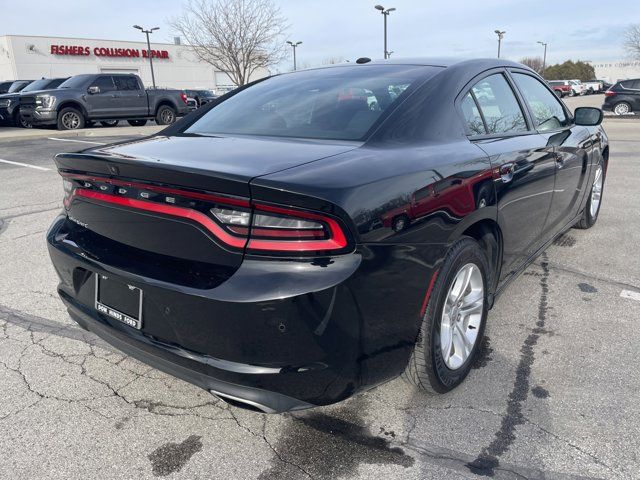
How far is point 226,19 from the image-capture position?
29.9 meters

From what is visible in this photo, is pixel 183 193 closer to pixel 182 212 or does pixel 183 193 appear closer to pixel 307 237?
pixel 182 212

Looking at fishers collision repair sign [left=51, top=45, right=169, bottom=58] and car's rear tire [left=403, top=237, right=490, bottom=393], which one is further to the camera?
fishers collision repair sign [left=51, top=45, right=169, bottom=58]

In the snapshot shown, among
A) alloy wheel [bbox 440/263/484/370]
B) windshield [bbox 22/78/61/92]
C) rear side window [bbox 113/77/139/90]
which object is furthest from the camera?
windshield [bbox 22/78/61/92]

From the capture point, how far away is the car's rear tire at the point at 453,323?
88.9 inches

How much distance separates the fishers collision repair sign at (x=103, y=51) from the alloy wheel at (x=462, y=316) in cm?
5186

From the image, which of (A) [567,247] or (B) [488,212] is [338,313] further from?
(A) [567,247]

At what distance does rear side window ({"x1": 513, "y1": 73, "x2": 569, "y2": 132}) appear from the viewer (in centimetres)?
349

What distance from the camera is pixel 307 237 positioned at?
1800 mm

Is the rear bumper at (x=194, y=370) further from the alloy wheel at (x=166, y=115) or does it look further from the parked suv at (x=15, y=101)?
the alloy wheel at (x=166, y=115)

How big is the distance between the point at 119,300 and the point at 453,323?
59.0 inches

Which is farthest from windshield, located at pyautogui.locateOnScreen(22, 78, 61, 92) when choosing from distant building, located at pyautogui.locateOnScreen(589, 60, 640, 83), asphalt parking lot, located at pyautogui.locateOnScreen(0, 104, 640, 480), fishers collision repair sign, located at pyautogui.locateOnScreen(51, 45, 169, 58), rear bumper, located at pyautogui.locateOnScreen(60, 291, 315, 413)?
distant building, located at pyautogui.locateOnScreen(589, 60, 640, 83)

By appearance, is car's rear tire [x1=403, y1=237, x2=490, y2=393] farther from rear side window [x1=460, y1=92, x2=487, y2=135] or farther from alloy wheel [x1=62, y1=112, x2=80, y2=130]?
alloy wheel [x1=62, y1=112, x2=80, y2=130]

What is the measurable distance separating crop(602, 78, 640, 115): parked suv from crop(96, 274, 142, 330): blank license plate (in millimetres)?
22650

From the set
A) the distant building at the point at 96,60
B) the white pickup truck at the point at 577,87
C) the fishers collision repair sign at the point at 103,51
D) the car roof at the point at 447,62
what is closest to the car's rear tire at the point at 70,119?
the car roof at the point at 447,62
